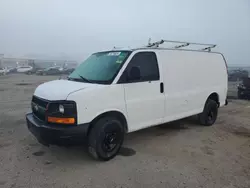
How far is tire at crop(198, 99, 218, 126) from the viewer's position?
244 inches

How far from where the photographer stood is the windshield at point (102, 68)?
4125 mm

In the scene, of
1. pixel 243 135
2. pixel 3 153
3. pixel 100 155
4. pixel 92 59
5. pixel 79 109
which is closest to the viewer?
pixel 79 109

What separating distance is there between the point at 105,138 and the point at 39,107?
1.34m

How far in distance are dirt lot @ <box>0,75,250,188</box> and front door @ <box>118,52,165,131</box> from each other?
665 mm

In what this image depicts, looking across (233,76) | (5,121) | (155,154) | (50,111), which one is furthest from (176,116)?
(233,76)

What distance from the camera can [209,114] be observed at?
20.9 feet

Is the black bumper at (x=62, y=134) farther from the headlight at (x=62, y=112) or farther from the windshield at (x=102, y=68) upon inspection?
the windshield at (x=102, y=68)

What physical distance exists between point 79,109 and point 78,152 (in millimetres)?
1305

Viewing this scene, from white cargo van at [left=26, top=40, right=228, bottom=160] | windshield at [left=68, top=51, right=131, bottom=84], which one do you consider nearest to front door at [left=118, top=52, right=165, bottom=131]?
white cargo van at [left=26, top=40, right=228, bottom=160]

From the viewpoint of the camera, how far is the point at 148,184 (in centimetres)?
329

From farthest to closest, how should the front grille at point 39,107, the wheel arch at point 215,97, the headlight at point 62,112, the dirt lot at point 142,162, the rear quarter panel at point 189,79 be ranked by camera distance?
the wheel arch at point 215,97 → the rear quarter panel at point 189,79 → the front grille at point 39,107 → the headlight at point 62,112 → the dirt lot at point 142,162

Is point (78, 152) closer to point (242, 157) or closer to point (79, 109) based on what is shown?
point (79, 109)

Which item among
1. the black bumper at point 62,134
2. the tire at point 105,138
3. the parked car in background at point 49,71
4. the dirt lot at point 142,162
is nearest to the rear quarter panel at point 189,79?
the dirt lot at point 142,162

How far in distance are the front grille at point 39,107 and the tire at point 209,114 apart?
14.2 feet
